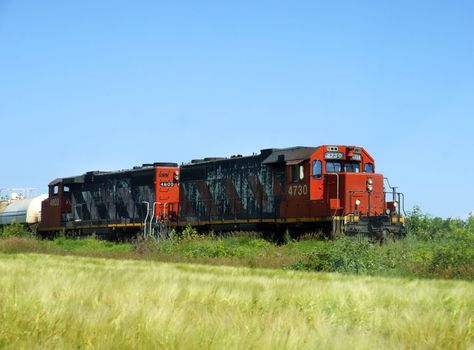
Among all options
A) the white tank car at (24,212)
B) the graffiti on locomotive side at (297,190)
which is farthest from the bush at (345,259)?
the white tank car at (24,212)

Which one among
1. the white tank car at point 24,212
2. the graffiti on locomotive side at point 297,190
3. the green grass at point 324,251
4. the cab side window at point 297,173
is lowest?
the green grass at point 324,251

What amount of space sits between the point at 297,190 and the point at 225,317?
20.6m

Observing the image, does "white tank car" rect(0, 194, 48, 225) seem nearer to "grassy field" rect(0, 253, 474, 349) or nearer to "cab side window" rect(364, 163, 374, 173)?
"cab side window" rect(364, 163, 374, 173)

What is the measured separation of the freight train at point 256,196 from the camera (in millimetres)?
26391

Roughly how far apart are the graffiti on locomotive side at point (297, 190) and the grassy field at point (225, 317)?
1644cm

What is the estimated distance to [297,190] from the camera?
26859 mm

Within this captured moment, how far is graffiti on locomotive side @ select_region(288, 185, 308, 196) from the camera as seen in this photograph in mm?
26544

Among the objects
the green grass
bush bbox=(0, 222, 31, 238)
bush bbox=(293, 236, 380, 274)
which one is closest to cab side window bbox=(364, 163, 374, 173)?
the green grass

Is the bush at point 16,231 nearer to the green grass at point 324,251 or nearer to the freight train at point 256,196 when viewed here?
the freight train at point 256,196

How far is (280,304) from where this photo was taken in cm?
830

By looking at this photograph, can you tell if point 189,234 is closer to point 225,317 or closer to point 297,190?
point 297,190

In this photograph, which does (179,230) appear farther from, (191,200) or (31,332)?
(31,332)

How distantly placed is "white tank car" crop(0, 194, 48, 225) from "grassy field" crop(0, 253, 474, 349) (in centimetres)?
3590

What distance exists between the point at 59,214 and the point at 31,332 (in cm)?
3630
